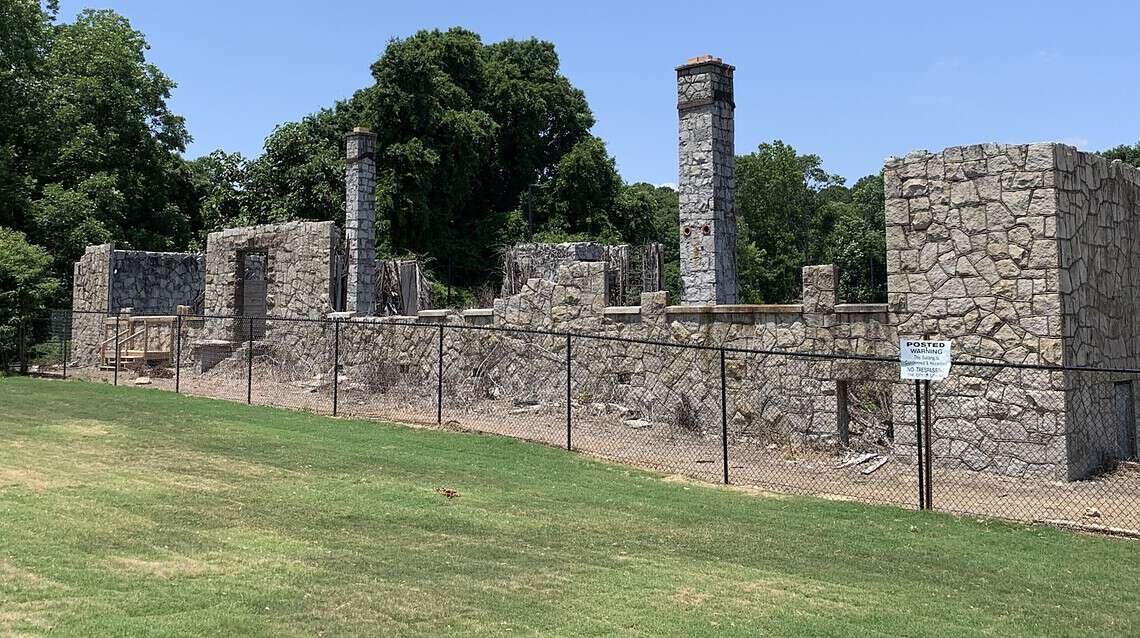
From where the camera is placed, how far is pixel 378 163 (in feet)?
118

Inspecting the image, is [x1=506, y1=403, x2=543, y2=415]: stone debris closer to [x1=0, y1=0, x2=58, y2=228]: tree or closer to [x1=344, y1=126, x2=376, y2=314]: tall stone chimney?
[x1=344, y1=126, x2=376, y2=314]: tall stone chimney

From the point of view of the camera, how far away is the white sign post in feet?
31.0

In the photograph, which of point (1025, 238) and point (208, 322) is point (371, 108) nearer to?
point (208, 322)

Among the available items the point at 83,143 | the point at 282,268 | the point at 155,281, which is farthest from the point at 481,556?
the point at 83,143

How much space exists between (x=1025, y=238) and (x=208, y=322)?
18.7m

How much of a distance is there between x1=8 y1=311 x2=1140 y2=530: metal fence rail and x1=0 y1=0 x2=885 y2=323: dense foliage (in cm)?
1143

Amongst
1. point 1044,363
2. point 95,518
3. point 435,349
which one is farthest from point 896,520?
point 435,349

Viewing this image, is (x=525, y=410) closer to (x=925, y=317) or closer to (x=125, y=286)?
(x=925, y=317)

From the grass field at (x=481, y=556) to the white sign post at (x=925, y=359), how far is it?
1.46 m

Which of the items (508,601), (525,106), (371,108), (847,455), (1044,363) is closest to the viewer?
(508,601)

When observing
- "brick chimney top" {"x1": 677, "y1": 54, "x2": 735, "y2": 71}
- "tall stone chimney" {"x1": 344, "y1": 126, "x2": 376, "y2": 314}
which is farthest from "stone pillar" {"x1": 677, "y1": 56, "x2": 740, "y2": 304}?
"tall stone chimney" {"x1": 344, "y1": 126, "x2": 376, "y2": 314}

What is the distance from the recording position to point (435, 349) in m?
18.5

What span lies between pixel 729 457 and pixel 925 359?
151 inches

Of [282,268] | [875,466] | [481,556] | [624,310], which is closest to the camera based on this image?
[481,556]
